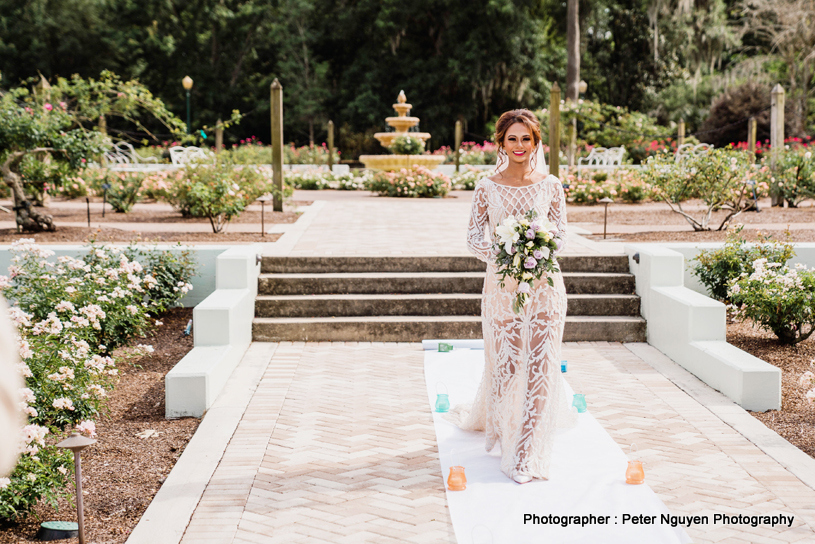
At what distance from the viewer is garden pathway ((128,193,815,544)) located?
12.0 ft

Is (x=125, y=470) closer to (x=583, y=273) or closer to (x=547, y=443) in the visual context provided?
(x=547, y=443)

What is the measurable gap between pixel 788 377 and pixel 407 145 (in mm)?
15250

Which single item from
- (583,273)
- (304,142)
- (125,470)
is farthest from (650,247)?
(304,142)

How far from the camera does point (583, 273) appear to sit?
815cm

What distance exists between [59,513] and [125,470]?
0.53 meters

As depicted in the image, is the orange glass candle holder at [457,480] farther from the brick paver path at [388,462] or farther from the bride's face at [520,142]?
the bride's face at [520,142]

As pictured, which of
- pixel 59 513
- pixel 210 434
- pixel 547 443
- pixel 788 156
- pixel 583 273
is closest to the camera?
pixel 59 513

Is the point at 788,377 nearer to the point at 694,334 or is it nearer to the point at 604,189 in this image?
the point at 694,334

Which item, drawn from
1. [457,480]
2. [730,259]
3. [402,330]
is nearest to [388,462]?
[457,480]

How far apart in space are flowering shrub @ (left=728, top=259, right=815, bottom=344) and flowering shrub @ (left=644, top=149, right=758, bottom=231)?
12.9ft

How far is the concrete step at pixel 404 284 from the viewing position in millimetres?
7945

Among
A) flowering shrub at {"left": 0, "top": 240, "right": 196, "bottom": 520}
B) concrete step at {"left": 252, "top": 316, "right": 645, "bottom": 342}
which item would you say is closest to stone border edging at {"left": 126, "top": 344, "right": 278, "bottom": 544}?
flowering shrub at {"left": 0, "top": 240, "right": 196, "bottom": 520}

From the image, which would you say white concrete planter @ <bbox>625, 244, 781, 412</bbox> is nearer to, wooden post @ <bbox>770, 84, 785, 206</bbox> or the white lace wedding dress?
the white lace wedding dress

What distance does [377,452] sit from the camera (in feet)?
15.1
